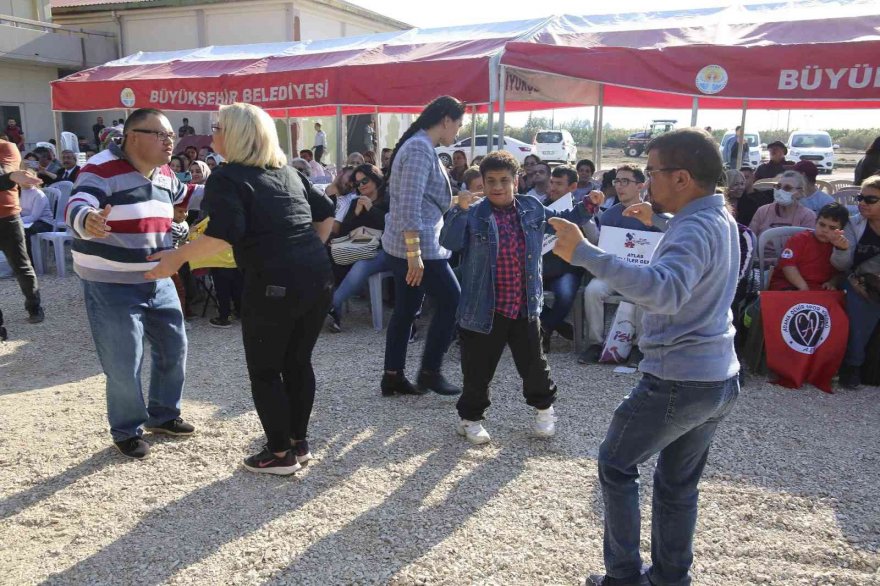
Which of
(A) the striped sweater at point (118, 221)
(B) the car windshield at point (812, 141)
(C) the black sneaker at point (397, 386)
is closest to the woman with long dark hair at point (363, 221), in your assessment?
(C) the black sneaker at point (397, 386)

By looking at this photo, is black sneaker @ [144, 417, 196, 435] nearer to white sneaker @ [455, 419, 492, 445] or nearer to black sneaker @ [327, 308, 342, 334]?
white sneaker @ [455, 419, 492, 445]

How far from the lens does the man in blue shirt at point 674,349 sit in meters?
1.93

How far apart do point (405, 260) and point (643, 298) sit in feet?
7.73

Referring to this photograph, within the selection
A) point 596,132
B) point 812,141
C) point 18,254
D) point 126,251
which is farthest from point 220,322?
point 812,141

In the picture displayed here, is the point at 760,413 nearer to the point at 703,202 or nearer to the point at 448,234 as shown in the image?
the point at 448,234

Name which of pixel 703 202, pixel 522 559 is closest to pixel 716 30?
pixel 703 202

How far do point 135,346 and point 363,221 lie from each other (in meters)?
3.20

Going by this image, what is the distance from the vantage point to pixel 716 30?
6746 mm

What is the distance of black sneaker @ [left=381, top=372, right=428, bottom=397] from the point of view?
442 centimetres

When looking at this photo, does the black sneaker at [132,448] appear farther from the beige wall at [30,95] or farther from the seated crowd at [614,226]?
the beige wall at [30,95]

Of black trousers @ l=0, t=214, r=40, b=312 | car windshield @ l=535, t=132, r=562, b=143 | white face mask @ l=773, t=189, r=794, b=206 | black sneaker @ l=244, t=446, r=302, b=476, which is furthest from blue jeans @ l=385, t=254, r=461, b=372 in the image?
car windshield @ l=535, t=132, r=562, b=143

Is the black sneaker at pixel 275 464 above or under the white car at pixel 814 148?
under

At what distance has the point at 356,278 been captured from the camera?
6094 mm

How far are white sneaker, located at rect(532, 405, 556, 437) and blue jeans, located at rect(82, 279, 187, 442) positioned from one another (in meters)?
2.06
